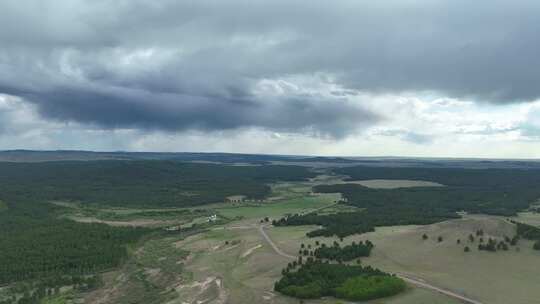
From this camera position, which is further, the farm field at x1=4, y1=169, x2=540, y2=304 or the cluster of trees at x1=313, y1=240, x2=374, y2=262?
the cluster of trees at x1=313, y1=240, x2=374, y2=262

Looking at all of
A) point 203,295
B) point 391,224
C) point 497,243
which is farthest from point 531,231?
point 203,295

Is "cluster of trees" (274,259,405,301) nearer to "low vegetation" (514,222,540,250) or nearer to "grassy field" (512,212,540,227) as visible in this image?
"low vegetation" (514,222,540,250)

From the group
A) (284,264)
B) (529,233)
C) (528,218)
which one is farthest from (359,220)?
(284,264)

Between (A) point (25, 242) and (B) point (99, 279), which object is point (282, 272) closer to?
(B) point (99, 279)

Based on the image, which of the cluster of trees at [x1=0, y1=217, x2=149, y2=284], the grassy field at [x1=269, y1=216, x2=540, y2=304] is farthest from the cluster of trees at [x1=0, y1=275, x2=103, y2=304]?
the grassy field at [x1=269, y1=216, x2=540, y2=304]

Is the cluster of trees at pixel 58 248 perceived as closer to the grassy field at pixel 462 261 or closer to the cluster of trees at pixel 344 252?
the grassy field at pixel 462 261

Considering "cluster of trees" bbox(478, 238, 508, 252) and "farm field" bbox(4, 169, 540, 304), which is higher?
"cluster of trees" bbox(478, 238, 508, 252)

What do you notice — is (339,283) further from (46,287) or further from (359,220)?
(359,220)

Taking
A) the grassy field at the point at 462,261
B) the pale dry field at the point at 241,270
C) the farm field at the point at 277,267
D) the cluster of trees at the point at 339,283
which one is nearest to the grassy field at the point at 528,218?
the farm field at the point at 277,267
